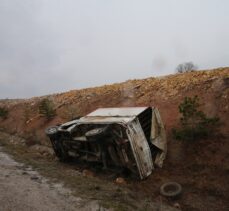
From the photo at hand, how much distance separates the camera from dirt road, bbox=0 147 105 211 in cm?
605

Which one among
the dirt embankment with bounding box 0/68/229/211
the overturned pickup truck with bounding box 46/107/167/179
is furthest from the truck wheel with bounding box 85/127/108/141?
the dirt embankment with bounding box 0/68/229/211

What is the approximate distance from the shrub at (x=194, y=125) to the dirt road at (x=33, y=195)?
Result: 12.1ft

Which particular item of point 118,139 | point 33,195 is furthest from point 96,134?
point 33,195

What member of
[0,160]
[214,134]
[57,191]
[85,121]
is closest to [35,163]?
[0,160]

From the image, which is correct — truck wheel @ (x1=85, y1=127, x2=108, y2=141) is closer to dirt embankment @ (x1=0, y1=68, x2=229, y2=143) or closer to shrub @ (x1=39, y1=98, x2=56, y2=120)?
dirt embankment @ (x1=0, y1=68, x2=229, y2=143)

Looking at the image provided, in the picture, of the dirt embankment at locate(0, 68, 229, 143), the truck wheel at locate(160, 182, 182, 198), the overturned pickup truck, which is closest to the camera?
the truck wheel at locate(160, 182, 182, 198)

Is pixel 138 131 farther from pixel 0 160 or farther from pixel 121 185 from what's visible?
pixel 0 160

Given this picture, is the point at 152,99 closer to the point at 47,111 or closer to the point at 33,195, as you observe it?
the point at 47,111

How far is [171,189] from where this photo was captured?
7.27 meters

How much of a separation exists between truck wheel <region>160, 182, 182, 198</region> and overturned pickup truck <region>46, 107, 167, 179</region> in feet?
2.04

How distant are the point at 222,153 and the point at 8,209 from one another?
5.21m

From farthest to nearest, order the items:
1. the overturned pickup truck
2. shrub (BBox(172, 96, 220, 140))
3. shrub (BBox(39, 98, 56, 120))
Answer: shrub (BBox(39, 98, 56, 120))
shrub (BBox(172, 96, 220, 140))
the overturned pickup truck

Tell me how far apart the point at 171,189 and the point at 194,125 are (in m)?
2.57

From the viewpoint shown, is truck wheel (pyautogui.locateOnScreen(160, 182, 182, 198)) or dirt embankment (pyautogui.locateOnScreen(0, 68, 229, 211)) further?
dirt embankment (pyautogui.locateOnScreen(0, 68, 229, 211))
